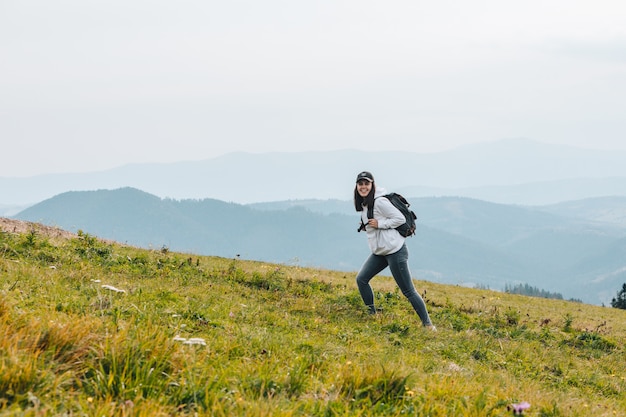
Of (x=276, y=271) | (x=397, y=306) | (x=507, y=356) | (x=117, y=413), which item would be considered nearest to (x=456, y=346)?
(x=507, y=356)

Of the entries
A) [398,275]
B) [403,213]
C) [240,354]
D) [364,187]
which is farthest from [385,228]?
[240,354]

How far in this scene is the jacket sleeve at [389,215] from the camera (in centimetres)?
1175

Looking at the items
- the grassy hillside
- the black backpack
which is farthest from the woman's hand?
the grassy hillside

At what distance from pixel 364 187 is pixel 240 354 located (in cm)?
587

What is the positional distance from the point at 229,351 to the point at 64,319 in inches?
74.8

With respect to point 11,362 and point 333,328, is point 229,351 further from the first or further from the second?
point 333,328

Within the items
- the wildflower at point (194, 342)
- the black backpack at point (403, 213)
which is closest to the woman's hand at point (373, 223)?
the black backpack at point (403, 213)

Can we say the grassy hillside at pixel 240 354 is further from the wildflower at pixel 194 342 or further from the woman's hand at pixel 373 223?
the woman's hand at pixel 373 223

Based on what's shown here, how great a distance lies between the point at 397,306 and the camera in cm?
1528

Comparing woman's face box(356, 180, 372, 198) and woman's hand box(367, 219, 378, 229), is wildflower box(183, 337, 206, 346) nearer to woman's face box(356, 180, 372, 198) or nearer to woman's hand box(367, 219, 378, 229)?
woman's hand box(367, 219, 378, 229)

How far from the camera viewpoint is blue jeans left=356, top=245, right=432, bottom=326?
1201 centimetres

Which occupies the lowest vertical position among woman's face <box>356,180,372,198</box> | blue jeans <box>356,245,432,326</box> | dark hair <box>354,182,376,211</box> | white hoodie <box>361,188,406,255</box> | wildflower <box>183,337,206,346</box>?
blue jeans <box>356,245,432,326</box>

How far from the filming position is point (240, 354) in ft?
22.4

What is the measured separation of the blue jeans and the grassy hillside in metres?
0.52
